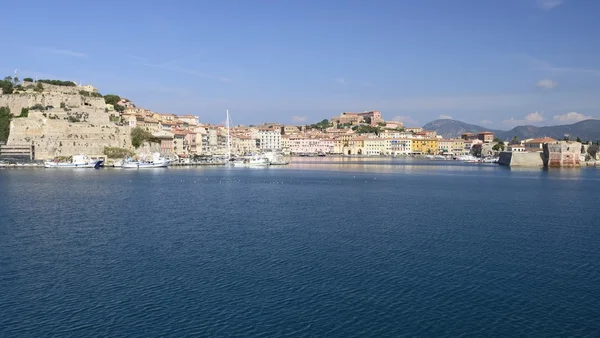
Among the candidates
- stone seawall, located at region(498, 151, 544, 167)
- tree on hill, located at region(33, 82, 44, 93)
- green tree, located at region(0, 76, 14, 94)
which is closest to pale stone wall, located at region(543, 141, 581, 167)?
stone seawall, located at region(498, 151, 544, 167)

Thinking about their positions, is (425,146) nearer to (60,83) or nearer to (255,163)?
(255,163)

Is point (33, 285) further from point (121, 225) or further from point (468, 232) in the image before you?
point (468, 232)

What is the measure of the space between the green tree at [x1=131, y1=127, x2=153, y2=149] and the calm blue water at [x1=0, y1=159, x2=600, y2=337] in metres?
27.8

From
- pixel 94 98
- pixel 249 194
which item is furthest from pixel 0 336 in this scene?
pixel 94 98

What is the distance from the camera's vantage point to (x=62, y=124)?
3991 cm

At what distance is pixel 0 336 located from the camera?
19.9 feet

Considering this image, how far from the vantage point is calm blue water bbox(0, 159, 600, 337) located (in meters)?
6.62

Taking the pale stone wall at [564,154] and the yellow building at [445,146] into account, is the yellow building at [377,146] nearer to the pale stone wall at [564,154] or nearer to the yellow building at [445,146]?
the yellow building at [445,146]

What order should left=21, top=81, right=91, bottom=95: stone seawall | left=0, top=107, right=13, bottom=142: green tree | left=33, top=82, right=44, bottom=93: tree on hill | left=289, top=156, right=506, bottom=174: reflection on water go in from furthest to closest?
left=21, top=81, right=91, bottom=95: stone seawall, left=33, top=82, right=44, bottom=93: tree on hill, left=289, top=156, right=506, bottom=174: reflection on water, left=0, top=107, right=13, bottom=142: green tree

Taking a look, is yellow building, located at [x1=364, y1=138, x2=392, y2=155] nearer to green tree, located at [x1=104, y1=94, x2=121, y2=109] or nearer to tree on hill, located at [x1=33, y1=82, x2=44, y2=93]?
green tree, located at [x1=104, y1=94, x2=121, y2=109]

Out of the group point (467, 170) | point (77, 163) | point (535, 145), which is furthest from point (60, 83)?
point (535, 145)

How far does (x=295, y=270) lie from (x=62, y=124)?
36434 mm

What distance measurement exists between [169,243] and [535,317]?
7.12 meters

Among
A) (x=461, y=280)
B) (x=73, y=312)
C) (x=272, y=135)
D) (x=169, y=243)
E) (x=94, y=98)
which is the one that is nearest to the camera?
(x=73, y=312)
